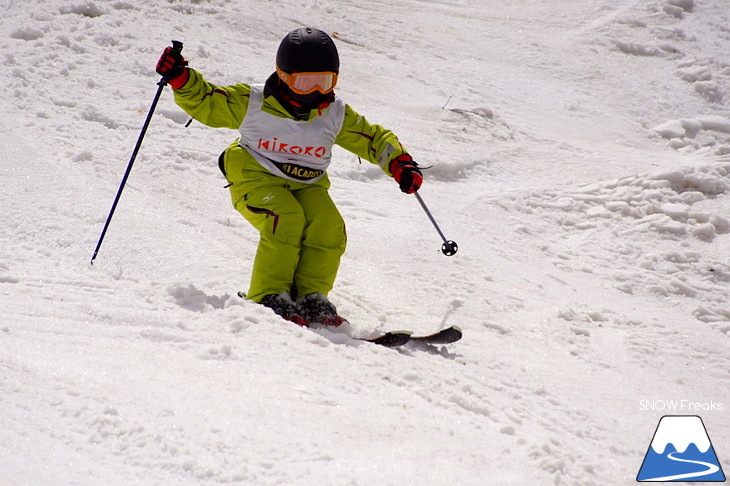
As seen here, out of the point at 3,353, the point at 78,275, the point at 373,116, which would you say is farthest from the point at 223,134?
the point at 3,353

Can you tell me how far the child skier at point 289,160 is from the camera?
3586 mm

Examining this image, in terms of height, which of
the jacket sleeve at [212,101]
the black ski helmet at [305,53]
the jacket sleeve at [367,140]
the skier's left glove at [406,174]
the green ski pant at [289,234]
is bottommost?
the green ski pant at [289,234]

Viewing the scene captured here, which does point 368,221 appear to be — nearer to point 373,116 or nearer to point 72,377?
point 373,116

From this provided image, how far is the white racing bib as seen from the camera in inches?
150

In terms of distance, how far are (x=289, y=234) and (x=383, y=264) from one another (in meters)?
1.18

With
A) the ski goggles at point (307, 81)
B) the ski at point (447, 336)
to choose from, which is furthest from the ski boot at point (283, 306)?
the ski goggles at point (307, 81)

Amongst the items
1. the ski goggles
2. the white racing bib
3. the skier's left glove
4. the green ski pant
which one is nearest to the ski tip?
the green ski pant

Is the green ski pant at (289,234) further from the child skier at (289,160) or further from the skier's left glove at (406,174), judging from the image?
the skier's left glove at (406,174)

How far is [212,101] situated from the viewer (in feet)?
12.2

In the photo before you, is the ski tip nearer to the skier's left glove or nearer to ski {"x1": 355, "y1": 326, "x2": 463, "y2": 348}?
ski {"x1": 355, "y1": 326, "x2": 463, "y2": 348}

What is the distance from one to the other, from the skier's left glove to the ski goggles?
2.03ft

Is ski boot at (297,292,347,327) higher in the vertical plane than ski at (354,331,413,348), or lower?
lower

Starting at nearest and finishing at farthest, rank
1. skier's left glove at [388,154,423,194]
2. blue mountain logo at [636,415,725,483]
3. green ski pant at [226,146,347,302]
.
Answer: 1. blue mountain logo at [636,415,725,483]
2. green ski pant at [226,146,347,302]
3. skier's left glove at [388,154,423,194]

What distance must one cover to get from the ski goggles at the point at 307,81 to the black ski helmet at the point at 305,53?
2cm
